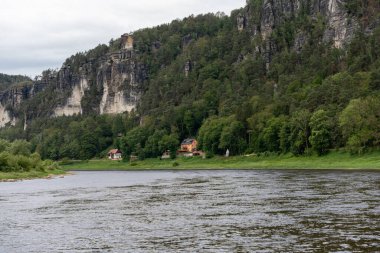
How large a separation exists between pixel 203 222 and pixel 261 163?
93822 mm

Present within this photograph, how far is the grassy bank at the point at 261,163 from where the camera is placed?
104 metres

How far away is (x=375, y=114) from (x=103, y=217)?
271 ft

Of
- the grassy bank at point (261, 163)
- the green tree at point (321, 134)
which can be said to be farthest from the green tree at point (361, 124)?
the green tree at point (321, 134)

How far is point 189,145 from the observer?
192 m

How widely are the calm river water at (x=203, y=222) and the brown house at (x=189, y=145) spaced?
12936 centimetres

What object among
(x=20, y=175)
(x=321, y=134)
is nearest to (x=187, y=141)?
(x=321, y=134)

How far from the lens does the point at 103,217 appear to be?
1646 inches

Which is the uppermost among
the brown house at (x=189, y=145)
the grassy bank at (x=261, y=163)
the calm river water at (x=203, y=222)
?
the brown house at (x=189, y=145)

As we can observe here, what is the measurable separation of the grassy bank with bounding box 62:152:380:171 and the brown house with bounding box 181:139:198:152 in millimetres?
12001

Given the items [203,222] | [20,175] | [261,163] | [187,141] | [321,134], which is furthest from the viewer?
[187,141]

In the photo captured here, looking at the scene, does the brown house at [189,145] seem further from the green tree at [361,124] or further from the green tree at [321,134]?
the green tree at [361,124]

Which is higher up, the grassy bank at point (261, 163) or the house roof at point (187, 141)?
the house roof at point (187, 141)

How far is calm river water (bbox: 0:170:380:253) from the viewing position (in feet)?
95.9

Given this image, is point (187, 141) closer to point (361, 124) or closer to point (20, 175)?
point (361, 124)
